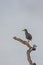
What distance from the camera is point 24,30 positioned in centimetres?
335

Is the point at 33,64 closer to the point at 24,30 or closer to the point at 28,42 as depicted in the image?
the point at 28,42

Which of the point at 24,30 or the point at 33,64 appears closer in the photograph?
the point at 33,64

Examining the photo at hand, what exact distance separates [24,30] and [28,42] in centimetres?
28

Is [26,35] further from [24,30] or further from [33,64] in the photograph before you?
[33,64]

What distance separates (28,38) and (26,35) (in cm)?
6

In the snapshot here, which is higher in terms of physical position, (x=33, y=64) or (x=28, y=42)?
(x=28, y=42)

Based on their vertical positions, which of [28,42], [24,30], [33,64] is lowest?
[33,64]

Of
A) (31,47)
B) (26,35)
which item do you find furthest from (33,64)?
(26,35)

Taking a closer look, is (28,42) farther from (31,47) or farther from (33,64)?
(33,64)

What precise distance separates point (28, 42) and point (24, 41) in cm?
6

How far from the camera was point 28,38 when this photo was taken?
10.6 ft

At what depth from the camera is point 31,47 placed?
309 cm

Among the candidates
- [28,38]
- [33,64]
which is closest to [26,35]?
[28,38]

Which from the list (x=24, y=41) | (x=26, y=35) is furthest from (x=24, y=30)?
(x=24, y=41)
